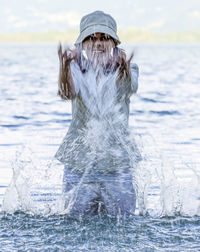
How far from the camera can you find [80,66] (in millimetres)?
5941

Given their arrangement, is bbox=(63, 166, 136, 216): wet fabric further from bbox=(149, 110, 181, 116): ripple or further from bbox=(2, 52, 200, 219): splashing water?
bbox=(149, 110, 181, 116): ripple

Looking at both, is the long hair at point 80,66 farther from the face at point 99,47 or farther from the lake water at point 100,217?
the lake water at point 100,217

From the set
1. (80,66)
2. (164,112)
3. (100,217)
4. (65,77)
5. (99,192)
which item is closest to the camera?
(65,77)

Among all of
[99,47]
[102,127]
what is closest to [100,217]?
[102,127]

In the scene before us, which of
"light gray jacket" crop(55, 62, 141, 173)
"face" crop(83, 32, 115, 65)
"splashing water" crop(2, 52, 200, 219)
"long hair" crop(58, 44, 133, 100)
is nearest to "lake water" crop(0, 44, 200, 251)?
"splashing water" crop(2, 52, 200, 219)

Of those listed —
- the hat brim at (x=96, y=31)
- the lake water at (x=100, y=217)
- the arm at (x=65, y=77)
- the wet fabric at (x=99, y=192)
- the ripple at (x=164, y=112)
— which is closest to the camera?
the arm at (x=65, y=77)

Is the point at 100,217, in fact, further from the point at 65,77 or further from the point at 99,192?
the point at 65,77

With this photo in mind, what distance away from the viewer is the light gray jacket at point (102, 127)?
5.95 metres

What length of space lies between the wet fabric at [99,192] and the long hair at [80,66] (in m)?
0.73

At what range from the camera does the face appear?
5.93 m

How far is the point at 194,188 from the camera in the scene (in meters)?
7.88

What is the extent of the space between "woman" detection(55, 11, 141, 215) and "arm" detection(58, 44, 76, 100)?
0.05ft

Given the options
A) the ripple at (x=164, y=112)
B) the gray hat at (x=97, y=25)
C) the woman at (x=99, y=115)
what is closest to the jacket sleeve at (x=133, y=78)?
the woman at (x=99, y=115)

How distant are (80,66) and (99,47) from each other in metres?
0.24
